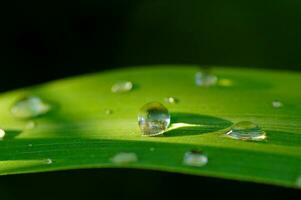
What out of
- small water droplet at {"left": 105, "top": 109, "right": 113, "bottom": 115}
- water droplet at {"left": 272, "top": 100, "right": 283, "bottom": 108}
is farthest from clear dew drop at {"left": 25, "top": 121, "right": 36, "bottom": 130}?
water droplet at {"left": 272, "top": 100, "right": 283, "bottom": 108}

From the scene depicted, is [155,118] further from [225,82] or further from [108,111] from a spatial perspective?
[225,82]

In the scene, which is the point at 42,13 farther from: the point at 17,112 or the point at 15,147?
the point at 15,147

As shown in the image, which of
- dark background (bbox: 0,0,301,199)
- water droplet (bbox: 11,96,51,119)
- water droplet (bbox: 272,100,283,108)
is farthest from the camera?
dark background (bbox: 0,0,301,199)

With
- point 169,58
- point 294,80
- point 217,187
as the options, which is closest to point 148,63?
point 169,58

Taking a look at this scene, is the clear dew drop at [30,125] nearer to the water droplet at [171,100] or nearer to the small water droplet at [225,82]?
the water droplet at [171,100]

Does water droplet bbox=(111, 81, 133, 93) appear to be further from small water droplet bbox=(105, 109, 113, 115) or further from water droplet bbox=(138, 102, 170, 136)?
water droplet bbox=(138, 102, 170, 136)

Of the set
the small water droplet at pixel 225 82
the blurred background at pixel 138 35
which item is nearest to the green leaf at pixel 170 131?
the small water droplet at pixel 225 82

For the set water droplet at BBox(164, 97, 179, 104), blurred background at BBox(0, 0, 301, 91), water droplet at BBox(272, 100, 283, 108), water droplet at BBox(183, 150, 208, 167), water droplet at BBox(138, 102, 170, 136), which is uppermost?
blurred background at BBox(0, 0, 301, 91)
